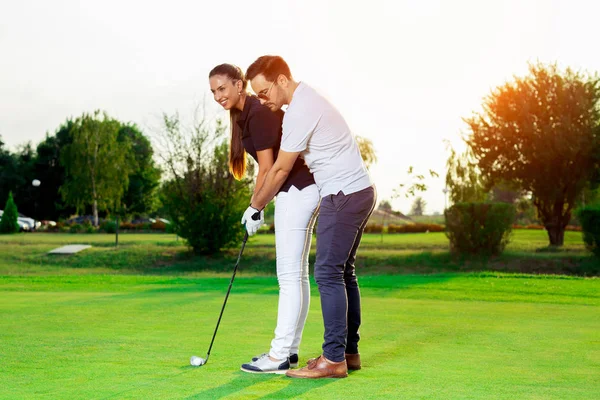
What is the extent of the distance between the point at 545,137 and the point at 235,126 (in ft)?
72.4

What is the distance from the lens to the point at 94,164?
167 feet

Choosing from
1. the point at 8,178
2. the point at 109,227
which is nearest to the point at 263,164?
the point at 109,227

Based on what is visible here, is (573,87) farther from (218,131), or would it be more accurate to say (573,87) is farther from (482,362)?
(482,362)

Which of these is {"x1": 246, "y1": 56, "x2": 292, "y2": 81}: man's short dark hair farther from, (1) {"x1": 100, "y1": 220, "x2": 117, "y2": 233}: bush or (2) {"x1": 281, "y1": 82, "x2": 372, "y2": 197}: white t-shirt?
(1) {"x1": 100, "y1": 220, "x2": 117, "y2": 233}: bush

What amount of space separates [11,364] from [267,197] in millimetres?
1717

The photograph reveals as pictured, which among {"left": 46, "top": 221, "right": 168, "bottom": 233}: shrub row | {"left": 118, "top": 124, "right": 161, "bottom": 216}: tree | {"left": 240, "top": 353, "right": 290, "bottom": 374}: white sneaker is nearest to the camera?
{"left": 240, "top": 353, "right": 290, "bottom": 374}: white sneaker

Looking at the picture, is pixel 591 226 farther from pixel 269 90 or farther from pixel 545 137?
pixel 269 90

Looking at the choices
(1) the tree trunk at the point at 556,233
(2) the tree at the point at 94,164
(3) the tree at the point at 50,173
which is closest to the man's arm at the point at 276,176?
(1) the tree trunk at the point at 556,233

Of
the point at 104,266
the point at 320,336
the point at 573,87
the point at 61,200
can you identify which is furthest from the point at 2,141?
the point at 320,336

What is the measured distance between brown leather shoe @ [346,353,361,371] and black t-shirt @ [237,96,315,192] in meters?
1.01

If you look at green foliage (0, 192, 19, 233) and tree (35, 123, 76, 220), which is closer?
green foliage (0, 192, 19, 233)

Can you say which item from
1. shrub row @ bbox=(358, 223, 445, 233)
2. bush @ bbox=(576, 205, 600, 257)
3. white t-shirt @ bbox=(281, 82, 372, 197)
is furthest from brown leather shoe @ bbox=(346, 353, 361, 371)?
shrub row @ bbox=(358, 223, 445, 233)

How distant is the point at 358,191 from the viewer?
4215 mm

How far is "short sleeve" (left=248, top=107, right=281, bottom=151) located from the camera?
4453mm
